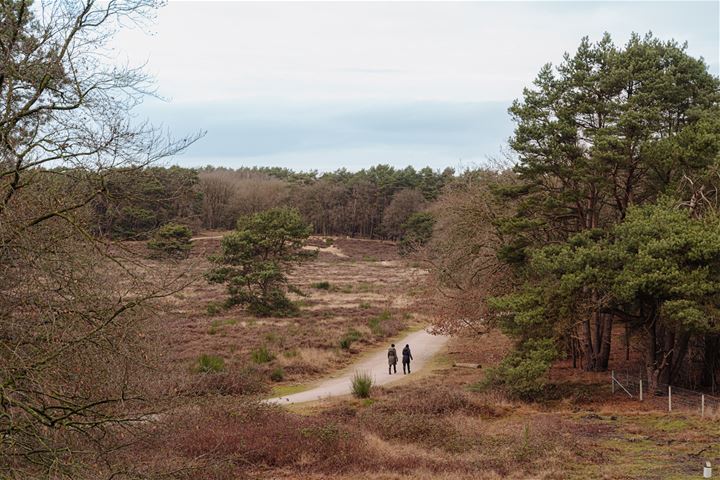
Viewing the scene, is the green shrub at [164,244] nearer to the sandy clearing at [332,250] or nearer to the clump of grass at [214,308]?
the clump of grass at [214,308]

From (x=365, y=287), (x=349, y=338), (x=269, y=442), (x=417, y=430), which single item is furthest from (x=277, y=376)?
(x=365, y=287)

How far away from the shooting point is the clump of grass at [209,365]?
2210 centimetres

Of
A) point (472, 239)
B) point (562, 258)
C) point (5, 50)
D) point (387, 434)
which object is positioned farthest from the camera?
point (472, 239)

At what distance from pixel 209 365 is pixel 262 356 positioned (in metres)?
3.54

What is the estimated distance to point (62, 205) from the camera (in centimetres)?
741

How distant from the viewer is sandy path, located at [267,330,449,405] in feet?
71.7

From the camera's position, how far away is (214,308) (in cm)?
3941

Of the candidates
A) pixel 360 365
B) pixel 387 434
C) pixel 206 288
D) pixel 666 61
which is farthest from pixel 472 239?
pixel 206 288

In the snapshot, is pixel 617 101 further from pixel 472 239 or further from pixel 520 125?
pixel 472 239

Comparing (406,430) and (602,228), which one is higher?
(602,228)

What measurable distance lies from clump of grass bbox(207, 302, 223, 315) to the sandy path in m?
12.1

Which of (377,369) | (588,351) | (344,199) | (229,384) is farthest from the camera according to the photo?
(344,199)

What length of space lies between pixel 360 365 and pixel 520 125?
40.5 feet

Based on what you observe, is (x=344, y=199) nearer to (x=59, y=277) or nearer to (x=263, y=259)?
(x=263, y=259)
